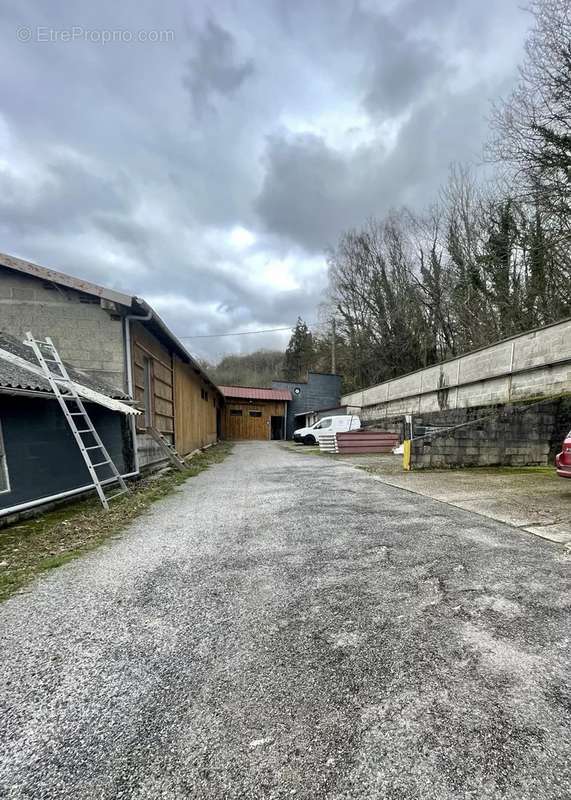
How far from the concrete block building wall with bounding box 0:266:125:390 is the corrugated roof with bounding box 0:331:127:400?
0.31 m

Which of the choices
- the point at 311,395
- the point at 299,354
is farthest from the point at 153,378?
the point at 299,354

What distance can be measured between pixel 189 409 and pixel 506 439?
10.3 meters

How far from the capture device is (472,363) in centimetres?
1242

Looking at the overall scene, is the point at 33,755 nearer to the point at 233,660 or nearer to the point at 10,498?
the point at 233,660

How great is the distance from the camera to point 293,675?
65.5 inches

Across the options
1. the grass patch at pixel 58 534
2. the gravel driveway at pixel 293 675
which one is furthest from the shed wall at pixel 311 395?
the gravel driveway at pixel 293 675

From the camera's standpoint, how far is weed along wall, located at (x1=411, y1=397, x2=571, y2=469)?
8.64 m

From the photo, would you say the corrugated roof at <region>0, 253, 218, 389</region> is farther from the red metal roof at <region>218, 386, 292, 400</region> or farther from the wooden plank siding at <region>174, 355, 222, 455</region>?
the red metal roof at <region>218, 386, 292, 400</region>

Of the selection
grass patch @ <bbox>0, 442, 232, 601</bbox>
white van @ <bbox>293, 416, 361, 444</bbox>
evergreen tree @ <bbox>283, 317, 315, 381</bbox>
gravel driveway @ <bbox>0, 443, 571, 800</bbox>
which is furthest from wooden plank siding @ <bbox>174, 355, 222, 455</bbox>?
evergreen tree @ <bbox>283, 317, 315, 381</bbox>

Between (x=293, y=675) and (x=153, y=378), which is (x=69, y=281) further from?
(x=293, y=675)

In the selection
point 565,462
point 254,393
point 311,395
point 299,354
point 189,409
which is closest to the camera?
point 565,462

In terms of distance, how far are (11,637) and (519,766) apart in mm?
2574

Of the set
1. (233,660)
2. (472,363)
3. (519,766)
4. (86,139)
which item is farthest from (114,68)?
(472,363)

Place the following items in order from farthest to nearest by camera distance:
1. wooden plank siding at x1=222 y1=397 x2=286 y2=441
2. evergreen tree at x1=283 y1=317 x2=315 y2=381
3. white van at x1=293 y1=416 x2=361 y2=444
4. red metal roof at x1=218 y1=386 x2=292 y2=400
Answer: evergreen tree at x1=283 y1=317 x2=315 y2=381 < wooden plank siding at x1=222 y1=397 x2=286 y2=441 < red metal roof at x1=218 y1=386 x2=292 y2=400 < white van at x1=293 y1=416 x2=361 y2=444
